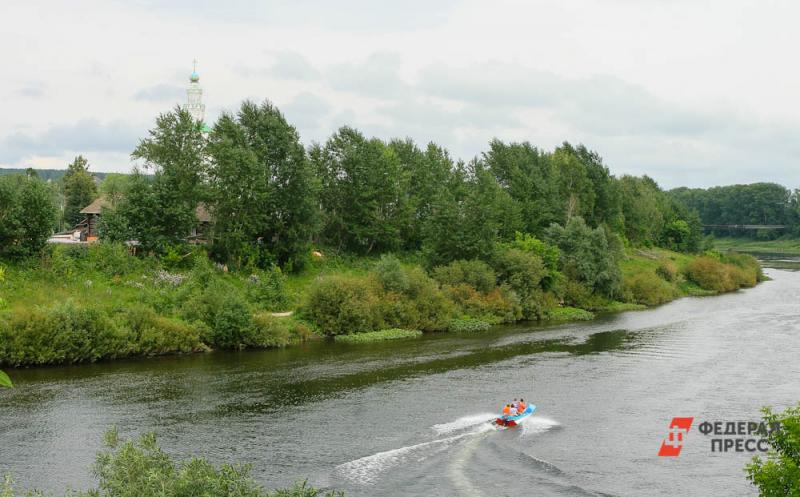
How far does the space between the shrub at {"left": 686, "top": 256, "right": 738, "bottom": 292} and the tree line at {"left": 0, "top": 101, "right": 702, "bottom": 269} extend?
20.4 m

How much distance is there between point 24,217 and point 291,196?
24579 millimetres

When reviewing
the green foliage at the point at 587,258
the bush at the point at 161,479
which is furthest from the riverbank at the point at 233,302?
the bush at the point at 161,479

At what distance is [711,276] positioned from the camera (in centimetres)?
11262

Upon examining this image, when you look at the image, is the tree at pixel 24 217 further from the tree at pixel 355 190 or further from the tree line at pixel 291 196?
the tree at pixel 355 190

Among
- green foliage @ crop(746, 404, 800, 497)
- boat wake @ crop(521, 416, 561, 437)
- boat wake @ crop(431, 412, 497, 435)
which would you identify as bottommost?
boat wake @ crop(521, 416, 561, 437)

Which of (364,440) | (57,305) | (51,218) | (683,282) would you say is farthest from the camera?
(683,282)

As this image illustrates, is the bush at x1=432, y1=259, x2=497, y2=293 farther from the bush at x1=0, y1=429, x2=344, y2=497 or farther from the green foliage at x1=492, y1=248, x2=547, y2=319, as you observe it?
the bush at x1=0, y1=429, x2=344, y2=497

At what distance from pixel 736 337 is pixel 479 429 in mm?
37433

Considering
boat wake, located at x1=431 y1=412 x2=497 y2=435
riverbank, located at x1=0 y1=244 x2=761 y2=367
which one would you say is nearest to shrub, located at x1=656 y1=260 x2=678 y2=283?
riverbank, located at x1=0 y1=244 x2=761 y2=367

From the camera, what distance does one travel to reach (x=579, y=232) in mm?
92750

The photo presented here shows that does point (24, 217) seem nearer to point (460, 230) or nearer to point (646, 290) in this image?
Answer: point (460, 230)

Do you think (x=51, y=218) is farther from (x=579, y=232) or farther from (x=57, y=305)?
(x=579, y=232)

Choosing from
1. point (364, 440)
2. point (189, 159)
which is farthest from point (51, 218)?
point (364, 440)

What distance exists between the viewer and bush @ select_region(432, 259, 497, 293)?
256 feet
